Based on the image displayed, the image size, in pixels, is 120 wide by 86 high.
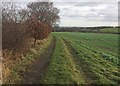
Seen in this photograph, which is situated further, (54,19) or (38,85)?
(54,19)

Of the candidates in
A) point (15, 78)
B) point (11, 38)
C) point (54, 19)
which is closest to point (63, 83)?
point (15, 78)

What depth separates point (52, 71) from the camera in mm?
20844

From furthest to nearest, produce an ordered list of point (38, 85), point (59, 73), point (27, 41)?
point (27, 41) → point (59, 73) → point (38, 85)

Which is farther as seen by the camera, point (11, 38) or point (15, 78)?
point (11, 38)

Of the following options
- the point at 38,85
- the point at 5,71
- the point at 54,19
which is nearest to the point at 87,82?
the point at 38,85

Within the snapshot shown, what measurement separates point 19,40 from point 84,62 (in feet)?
21.3

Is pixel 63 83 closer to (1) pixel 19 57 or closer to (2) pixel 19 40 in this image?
(1) pixel 19 57

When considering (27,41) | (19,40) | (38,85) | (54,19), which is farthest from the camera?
(54,19)

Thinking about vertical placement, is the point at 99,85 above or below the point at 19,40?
below

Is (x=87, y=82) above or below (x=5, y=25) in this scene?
below

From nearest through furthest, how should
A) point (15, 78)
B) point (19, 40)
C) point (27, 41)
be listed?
point (15, 78) < point (19, 40) < point (27, 41)

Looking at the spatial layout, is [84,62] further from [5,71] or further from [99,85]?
[5,71]

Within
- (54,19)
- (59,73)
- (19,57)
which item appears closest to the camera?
(59,73)

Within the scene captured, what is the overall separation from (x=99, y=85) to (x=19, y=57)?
843cm
